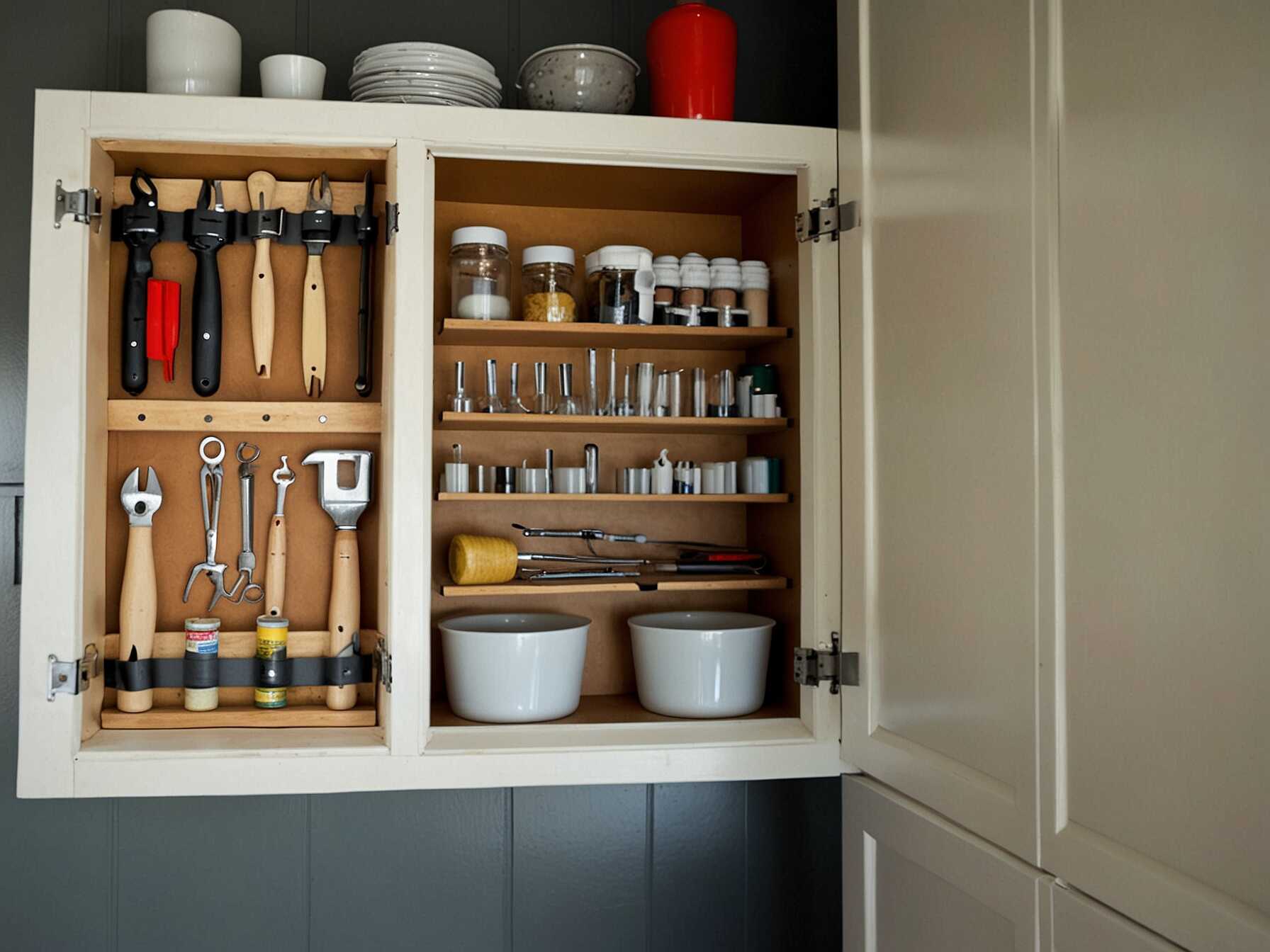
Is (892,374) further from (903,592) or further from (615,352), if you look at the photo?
(615,352)

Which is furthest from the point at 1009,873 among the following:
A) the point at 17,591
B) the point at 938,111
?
the point at 17,591

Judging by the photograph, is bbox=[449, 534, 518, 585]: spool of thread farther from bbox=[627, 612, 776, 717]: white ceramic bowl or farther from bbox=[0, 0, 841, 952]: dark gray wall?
bbox=[0, 0, 841, 952]: dark gray wall

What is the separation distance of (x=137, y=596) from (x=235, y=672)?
20cm

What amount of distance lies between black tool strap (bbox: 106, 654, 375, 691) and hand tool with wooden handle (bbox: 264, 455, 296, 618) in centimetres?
9

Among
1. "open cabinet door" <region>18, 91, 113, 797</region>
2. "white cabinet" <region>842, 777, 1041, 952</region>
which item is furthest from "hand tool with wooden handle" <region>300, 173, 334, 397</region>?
"white cabinet" <region>842, 777, 1041, 952</region>

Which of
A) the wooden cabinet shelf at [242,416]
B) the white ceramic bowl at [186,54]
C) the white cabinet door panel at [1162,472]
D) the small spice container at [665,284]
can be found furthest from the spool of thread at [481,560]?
the white cabinet door panel at [1162,472]

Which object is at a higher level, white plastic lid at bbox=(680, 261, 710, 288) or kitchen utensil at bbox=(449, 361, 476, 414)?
white plastic lid at bbox=(680, 261, 710, 288)

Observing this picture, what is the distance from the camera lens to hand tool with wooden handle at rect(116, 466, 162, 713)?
5.57 feet

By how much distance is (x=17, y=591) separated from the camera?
187 centimetres

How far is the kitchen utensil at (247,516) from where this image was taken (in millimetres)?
1824

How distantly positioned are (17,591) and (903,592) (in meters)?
1.49

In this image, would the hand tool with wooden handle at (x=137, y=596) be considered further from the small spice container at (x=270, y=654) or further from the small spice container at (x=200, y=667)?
the small spice container at (x=270, y=654)

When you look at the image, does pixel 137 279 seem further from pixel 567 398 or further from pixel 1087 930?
pixel 1087 930

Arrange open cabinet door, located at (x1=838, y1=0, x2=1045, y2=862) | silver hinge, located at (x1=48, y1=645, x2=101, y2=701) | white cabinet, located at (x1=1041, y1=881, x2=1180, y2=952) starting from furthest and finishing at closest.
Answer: silver hinge, located at (x1=48, y1=645, x2=101, y2=701), open cabinet door, located at (x1=838, y1=0, x2=1045, y2=862), white cabinet, located at (x1=1041, y1=881, x2=1180, y2=952)
